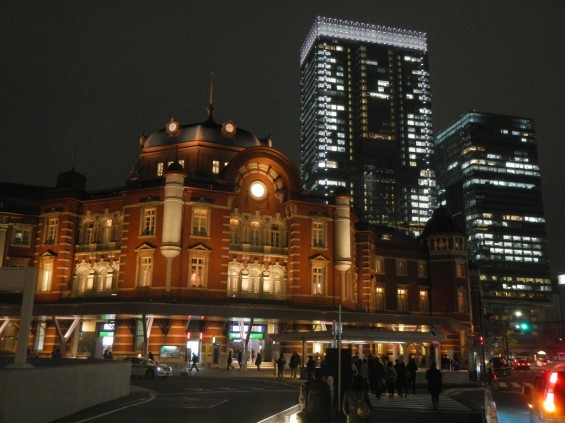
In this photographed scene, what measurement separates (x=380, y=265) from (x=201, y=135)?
2376 centimetres

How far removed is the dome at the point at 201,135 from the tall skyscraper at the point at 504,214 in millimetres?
131192

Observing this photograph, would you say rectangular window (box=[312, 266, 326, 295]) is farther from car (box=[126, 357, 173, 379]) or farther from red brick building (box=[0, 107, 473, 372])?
car (box=[126, 357, 173, 379])

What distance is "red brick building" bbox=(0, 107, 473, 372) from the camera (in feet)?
142

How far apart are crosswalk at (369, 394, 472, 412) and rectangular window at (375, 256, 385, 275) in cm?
3743

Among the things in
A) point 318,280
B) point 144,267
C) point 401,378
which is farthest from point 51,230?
point 401,378

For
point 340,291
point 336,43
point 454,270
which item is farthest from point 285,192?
point 336,43

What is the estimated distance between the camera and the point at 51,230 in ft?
163

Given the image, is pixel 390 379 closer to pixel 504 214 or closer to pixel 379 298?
pixel 379 298

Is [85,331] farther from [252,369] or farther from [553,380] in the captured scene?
[553,380]

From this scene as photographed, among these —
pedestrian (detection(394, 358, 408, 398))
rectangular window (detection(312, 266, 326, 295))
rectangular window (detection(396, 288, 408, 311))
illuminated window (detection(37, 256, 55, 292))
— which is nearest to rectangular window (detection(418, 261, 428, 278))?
rectangular window (detection(396, 288, 408, 311))

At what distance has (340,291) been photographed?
49.6 meters

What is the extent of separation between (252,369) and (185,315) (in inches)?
248

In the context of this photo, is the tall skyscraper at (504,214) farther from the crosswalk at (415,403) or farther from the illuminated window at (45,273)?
the crosswalk at (415,403)

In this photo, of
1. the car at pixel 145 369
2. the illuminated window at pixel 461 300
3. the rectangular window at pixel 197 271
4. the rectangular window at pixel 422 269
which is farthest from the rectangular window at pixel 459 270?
the car at pixel 145 369
